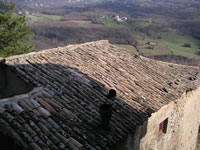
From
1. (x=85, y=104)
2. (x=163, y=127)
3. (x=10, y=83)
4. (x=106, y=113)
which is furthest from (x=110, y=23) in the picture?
(x=106, y=113)

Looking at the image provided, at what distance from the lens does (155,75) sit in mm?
9492

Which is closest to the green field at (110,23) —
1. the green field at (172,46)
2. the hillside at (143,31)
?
the hillside at (143,31)

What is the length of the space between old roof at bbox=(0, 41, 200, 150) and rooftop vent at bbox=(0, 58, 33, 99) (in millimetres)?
185

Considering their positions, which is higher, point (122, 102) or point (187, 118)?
point (122, 102)

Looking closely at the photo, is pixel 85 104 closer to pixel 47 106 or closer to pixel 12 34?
pixel 47 106

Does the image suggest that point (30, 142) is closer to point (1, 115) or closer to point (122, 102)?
point (1, 115)

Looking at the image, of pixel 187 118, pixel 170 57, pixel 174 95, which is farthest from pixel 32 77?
pixel 170 57

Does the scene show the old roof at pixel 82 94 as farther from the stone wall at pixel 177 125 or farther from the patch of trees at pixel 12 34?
the patch of trees at pixel 12 34

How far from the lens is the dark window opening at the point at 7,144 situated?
474 centimetres

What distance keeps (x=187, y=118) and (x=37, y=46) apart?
89.5 feet

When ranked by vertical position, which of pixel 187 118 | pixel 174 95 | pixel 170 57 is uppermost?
pixel 174 95

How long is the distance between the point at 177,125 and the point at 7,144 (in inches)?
273

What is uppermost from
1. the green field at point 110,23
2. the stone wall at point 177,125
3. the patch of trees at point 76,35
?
the stone wall at point 177,125

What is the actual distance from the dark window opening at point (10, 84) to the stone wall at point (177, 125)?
3943 millimetres
